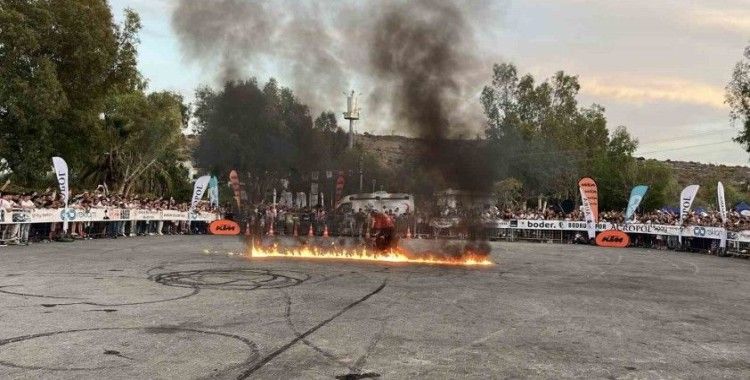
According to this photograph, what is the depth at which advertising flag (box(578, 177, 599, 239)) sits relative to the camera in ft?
101

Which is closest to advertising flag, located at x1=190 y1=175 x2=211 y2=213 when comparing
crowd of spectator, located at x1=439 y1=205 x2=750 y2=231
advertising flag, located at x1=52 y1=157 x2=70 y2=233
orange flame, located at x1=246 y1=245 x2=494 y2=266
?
advertising flag, located at x1=52 y1=157 x2=70 y2=233

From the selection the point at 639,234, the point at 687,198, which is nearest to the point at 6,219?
the point at 687,198

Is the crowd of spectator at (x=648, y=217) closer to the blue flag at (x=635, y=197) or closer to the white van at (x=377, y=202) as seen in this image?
the blue flag at (x=635, y=197)

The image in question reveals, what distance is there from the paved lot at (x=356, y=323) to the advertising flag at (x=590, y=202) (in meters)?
15.7

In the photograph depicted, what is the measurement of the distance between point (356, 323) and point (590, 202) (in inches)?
1010

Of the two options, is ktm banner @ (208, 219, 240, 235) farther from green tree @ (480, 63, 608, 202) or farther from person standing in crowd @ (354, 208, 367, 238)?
green tree @ (480, 63, 608, 202)

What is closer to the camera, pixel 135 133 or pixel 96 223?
pixel 96 223

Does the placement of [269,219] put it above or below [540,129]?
below

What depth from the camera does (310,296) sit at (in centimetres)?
1086

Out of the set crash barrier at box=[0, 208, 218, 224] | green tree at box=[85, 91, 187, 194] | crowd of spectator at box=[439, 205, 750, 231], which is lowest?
crash barrier at box=[0, 208, 218, 224]

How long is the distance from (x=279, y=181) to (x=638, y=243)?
20.6 metres

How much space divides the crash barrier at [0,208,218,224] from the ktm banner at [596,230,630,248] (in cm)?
2250

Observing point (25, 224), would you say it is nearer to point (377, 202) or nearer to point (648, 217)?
point (377, 202)

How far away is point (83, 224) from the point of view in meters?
27.1
